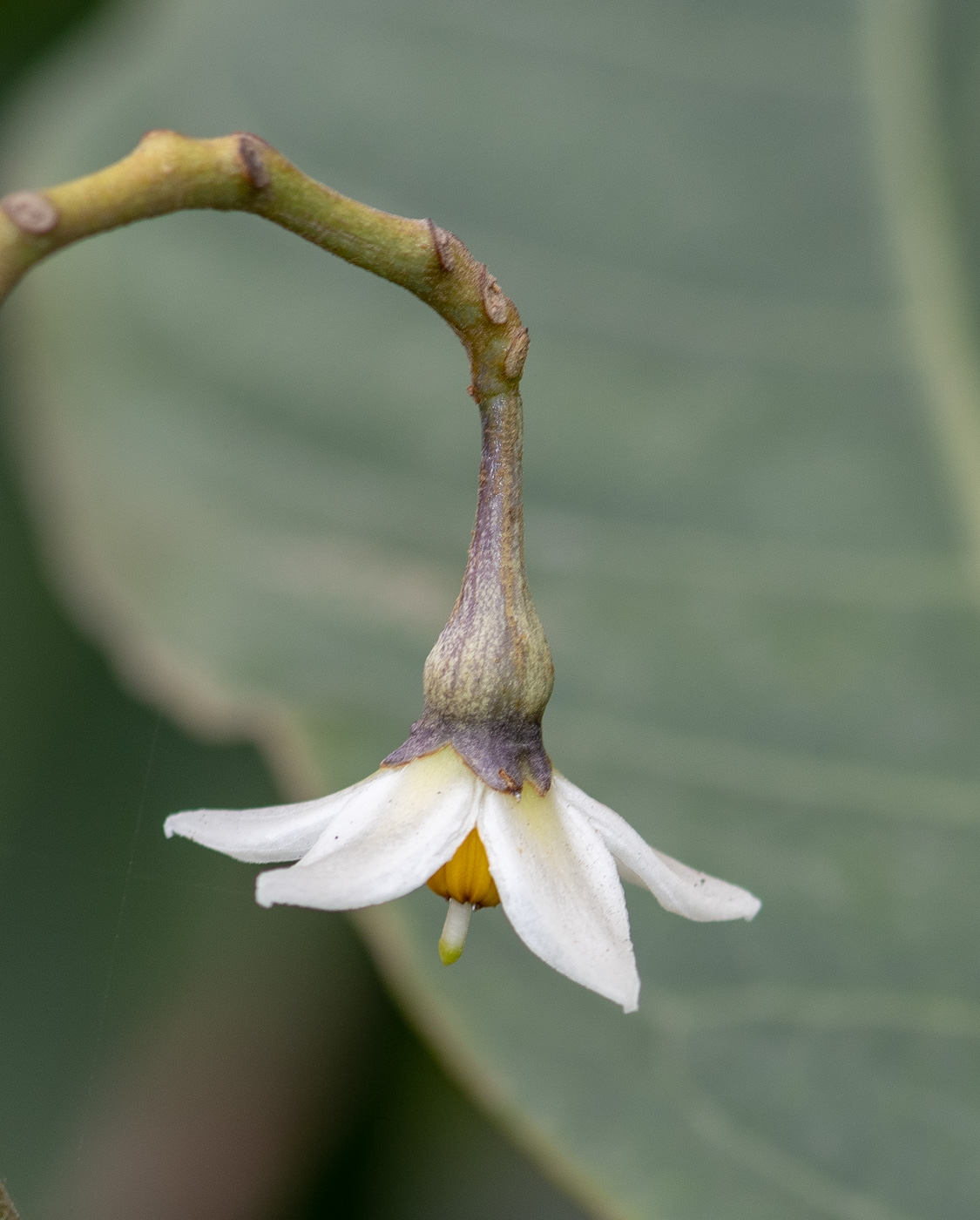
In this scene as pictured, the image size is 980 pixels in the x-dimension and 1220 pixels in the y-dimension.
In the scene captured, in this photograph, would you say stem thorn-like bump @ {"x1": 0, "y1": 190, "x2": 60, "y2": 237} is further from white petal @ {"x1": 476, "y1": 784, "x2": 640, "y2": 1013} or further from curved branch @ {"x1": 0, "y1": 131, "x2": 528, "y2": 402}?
white petal @ {"x1": 476, "y1": 784, "x2": 640, "y2": 1013}

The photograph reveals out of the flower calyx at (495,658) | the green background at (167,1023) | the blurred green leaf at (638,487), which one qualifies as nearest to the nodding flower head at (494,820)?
the flower calyx at (495,658)

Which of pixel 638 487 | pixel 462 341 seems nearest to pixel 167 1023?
pixel 638 487

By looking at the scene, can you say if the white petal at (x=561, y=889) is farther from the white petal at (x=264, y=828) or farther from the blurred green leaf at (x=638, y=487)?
the blurred green leaf at (x=638, y=487)

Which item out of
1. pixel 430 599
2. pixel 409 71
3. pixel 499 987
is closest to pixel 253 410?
pixel 430 599

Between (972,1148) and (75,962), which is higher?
(972,1148)

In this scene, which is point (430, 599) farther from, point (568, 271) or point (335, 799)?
point (335, 799)

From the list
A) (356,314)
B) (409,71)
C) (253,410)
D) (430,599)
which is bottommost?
(430,599)

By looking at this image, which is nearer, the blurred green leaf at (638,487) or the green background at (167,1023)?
the blurred green leaf at (638,487)

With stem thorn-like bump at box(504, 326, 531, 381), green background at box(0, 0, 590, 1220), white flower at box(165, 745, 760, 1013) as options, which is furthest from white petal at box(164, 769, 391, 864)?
green background at box(0, 0, 590, 1220)
